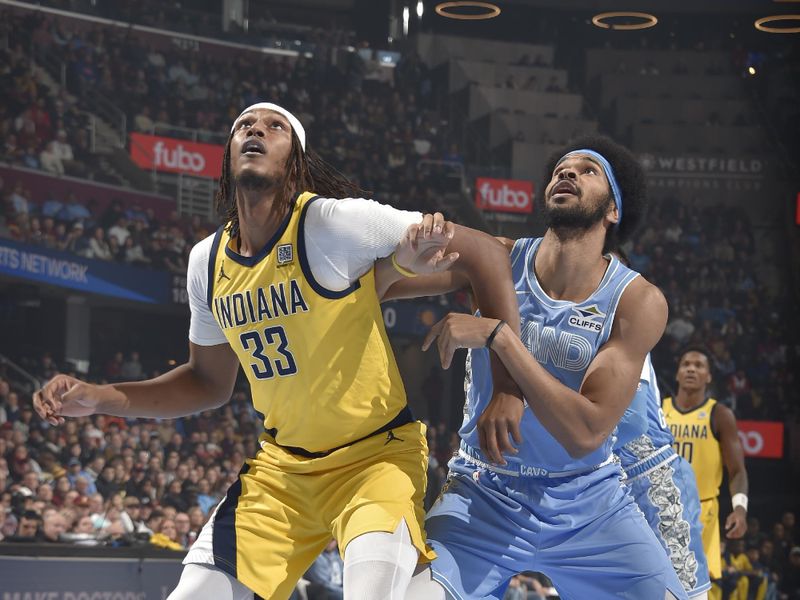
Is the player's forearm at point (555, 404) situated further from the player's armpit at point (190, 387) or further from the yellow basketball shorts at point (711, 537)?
the yellow basketball shorts at point (711, 537)

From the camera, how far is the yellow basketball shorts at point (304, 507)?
Answer: 12.0 feet

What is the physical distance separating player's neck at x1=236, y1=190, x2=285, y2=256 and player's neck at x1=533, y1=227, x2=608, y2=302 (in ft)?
3.24

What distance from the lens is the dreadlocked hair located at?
158 inches

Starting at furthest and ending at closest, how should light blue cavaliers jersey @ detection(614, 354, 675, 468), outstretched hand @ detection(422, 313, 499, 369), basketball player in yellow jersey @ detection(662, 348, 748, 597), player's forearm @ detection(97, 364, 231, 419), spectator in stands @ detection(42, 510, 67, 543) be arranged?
1. spectator in stands @ detection(42, 510, 67, 543)
2. basketball player in yellow jersey @ detection(662, 348, 748, 597)
3. light blue cavaliers jersey @ detection(614, 354, 675, 468)
4. player's forearm @ detection(97, 364, 231, 419)
5. outstretched hand @ detection(422, 313, 499, 369)

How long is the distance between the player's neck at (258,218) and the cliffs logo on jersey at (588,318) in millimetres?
1087

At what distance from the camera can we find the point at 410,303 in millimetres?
18750

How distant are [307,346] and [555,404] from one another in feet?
2.75

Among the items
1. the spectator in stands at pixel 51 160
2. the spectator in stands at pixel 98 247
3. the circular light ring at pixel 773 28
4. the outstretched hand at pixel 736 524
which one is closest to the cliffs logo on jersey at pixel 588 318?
the outstretched hand at pixel 736 524

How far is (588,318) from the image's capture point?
13.0 feet

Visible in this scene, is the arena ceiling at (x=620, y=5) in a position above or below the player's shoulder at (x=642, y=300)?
above

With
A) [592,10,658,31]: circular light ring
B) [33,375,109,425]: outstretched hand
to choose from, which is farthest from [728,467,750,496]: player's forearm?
[592,10,658,31]: circular light ring

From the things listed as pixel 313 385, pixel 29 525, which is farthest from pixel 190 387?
pixel 29 525

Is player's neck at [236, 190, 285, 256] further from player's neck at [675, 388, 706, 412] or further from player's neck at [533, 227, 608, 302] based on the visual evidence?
player's neck at [675, 388, 706, 412]

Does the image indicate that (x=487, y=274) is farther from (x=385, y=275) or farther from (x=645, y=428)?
(x=645, y=428)
